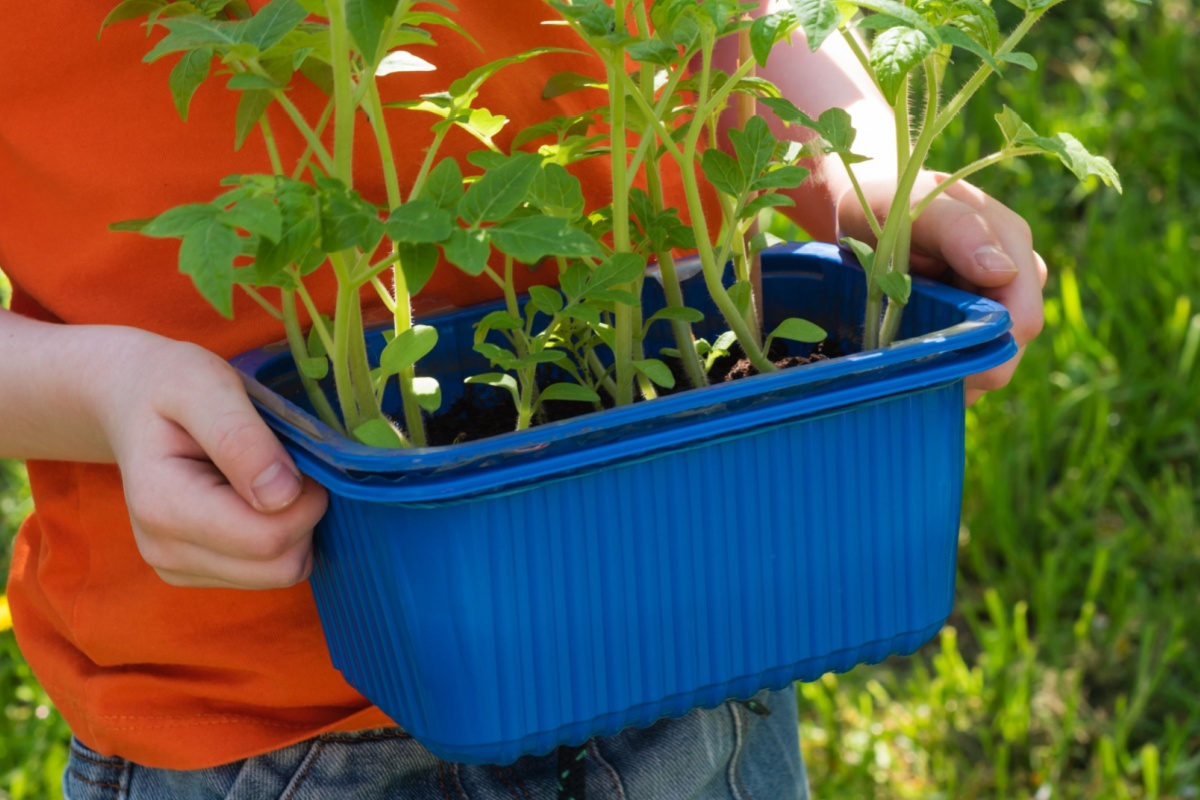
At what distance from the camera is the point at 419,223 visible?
0.58 meters

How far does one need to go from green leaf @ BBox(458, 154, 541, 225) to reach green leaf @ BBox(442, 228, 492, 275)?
3cm

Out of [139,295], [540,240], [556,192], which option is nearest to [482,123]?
[556,192]

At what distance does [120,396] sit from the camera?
2.35ft

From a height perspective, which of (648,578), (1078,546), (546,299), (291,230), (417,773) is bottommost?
(1078,546)

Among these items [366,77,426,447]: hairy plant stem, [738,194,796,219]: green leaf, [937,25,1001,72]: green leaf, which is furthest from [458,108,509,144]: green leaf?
[937,25,1001,72]: green leaf

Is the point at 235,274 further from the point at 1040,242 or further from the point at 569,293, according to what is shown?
the point at 1040,242

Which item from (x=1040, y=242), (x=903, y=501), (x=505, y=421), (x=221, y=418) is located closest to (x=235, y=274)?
(x=221, y=418)

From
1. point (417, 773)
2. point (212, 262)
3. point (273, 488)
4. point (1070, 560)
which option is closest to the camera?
point (212, 262)

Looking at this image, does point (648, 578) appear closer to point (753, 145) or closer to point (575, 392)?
point (575, 392)

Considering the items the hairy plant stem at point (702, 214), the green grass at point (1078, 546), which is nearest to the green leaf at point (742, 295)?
the hairy plant stem at point (702, 214)

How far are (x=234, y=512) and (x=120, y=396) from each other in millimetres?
118

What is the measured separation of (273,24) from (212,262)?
13cm

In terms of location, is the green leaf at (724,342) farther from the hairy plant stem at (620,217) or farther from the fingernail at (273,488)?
the fingernail at (273,488)

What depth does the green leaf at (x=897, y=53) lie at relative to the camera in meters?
0.61
